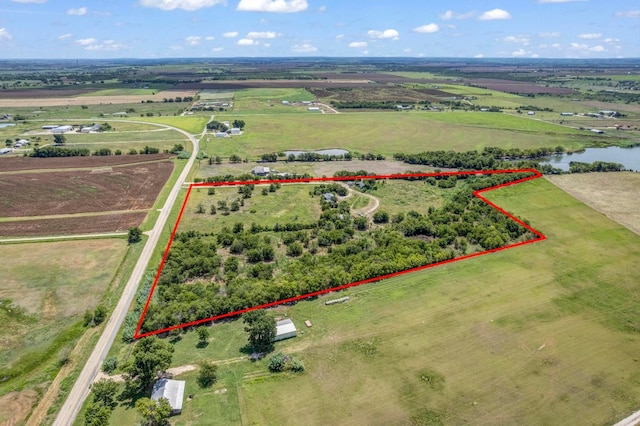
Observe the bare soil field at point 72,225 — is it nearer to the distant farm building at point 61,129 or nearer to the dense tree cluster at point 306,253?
the dense tree cluster at point 306,253

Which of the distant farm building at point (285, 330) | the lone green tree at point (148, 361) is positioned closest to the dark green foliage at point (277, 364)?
the distant farm building at point (285, 330)

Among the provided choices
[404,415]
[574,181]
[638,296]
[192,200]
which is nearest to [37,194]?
[192,200]

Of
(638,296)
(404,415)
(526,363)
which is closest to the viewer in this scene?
(404,415)

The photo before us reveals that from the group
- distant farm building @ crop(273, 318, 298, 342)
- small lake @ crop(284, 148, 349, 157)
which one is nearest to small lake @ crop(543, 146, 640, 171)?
small lake @ crop(284, 148, 349, 157)

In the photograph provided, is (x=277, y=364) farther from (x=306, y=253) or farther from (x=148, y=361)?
(x=306, y=253)

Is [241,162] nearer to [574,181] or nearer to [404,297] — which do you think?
[404,297]

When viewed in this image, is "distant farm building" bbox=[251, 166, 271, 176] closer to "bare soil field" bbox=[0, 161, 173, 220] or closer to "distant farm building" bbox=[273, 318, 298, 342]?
"bare soil field" bbox=[0, 161, 173, 220]
